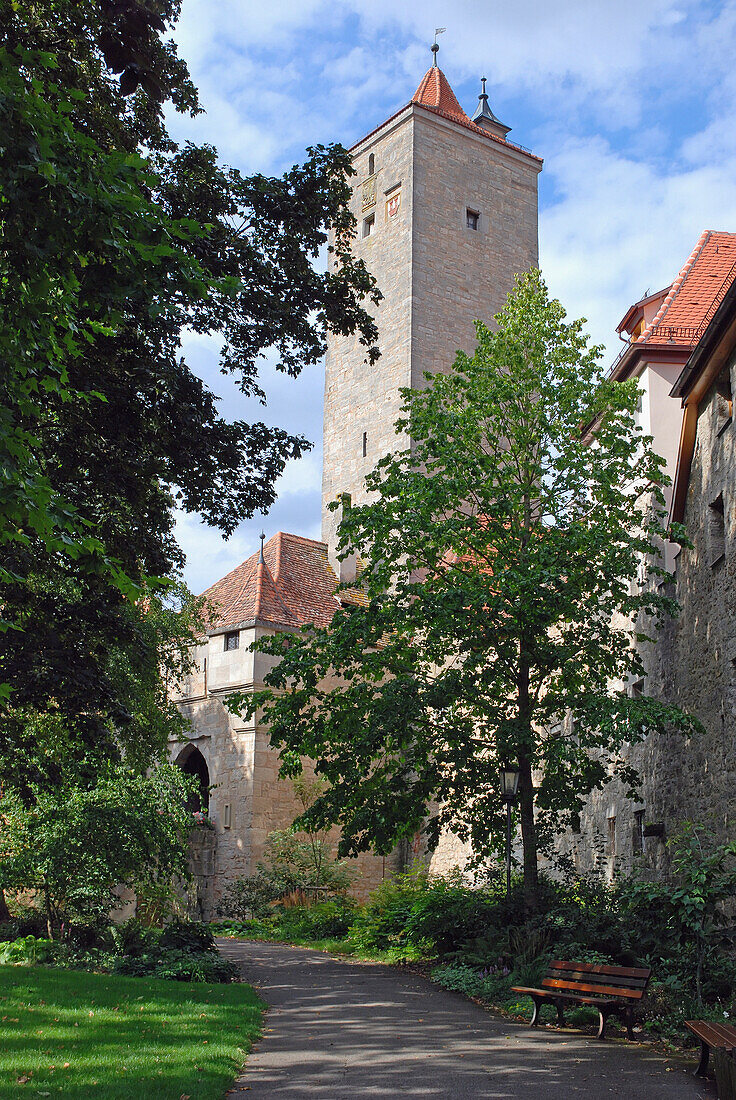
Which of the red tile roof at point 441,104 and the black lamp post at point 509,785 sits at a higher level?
the red tile roof at point 441,104

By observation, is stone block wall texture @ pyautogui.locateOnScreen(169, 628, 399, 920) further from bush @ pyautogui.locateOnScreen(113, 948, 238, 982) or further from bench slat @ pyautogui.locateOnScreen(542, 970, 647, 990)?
bench slat @ pyautogui.locateOnScreen(542, 970, 647, 990)

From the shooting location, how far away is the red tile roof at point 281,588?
26.5 m

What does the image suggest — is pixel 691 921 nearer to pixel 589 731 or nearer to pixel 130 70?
pixel 589 731

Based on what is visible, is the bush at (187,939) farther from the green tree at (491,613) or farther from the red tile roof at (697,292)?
the red tile roof at (697,292)

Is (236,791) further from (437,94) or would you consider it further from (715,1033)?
(437,94)

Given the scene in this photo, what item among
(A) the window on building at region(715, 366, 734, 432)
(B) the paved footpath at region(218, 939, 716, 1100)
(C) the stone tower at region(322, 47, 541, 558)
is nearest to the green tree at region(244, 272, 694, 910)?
(A) the window on building at region(715, 366, 734, 432)

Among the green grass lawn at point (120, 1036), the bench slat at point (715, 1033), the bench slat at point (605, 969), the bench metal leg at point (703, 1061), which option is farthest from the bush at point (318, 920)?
the bench slat at point (715, 1033)

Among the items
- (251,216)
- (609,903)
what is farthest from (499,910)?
(251,216)

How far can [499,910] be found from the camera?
13641 mm

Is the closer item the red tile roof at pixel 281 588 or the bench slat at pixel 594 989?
the bench slat at pixel 594 989

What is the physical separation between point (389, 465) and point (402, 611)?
255 centimetres

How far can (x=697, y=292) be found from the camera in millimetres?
16625

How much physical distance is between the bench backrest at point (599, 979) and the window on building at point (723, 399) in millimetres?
6121

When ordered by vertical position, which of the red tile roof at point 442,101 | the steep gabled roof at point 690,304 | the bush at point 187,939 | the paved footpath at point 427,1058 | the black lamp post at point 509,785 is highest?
the red tile roof at point 442,101
